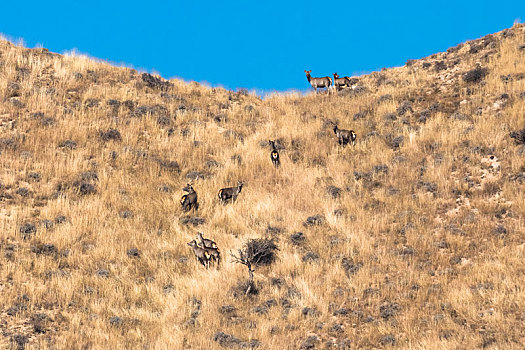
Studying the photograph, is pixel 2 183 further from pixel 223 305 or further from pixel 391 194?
pixel 391 194

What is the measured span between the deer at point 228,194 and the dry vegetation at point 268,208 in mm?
303

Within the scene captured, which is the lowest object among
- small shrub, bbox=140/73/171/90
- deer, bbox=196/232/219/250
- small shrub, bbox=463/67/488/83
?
deer, bbox=196/232/219/250

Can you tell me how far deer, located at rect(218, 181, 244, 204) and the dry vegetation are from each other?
0.99ft

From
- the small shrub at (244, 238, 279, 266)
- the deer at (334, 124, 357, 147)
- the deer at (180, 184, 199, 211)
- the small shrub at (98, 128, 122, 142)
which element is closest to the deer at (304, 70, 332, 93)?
the deer at (334, 124, 357, 147)

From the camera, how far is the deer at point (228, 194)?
2177 cm

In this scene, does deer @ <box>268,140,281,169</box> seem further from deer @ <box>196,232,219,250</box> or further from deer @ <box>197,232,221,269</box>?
deer @ <box>196,232,219,250</box>

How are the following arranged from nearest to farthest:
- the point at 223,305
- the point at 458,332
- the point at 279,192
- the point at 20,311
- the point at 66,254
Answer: the point at 458,332, the point at 20,311, the point at 223,305, the point at 66,254, the point at 279,192

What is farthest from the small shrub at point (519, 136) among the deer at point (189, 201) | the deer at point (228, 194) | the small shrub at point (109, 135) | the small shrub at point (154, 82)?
the small shrub at point (154, 82)

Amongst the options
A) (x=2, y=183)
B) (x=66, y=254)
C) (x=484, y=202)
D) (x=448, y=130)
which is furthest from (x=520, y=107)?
(x=2, y=183)

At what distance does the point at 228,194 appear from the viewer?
21875mm

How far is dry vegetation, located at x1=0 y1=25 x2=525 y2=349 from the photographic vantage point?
48.4 feet

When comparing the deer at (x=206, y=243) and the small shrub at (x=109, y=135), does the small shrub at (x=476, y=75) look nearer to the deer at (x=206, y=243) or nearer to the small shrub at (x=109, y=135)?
the small shrub at (x=109, y=135)

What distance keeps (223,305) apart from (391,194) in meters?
8.05

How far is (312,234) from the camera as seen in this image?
19.5 meters
